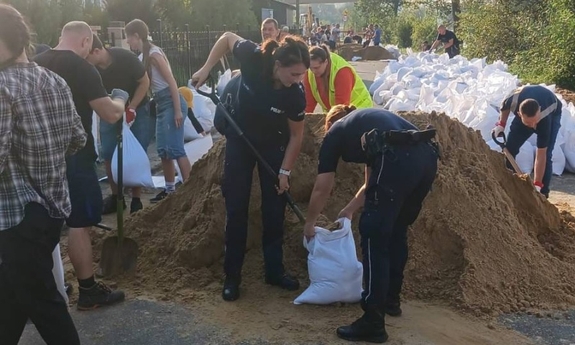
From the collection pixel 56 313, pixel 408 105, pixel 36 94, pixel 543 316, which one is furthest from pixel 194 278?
pixel 408 105

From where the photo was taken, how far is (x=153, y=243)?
16.9ft

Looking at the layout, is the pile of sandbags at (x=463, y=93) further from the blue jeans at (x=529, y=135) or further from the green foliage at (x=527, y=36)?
the green foliage at (x=527, y=36)

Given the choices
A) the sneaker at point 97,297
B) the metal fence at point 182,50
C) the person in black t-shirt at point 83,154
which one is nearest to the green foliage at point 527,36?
the metal fence at point 182,50

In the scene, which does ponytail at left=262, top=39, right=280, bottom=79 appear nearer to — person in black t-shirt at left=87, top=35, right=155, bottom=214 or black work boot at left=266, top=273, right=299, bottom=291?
black work boot at left=266, top=273, right=299, bottom=291

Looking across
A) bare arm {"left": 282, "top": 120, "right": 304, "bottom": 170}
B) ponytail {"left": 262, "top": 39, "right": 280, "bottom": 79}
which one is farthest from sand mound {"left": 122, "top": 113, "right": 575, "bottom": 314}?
ponytail {"left": 262, "top": 39, "right": 280, "bottom": 79}

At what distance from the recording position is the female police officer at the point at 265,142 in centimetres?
416

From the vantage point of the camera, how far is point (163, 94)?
21.9ft

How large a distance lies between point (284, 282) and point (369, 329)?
850 mm

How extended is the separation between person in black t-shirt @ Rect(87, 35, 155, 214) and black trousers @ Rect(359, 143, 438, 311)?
8.11 feet

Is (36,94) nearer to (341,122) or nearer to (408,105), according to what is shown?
(341,122)

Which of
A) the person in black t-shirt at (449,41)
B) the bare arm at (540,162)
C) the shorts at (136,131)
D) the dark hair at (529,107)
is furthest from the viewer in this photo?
the person in black t-shirt at (449,41)

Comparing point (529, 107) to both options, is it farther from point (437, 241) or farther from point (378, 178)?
point (378, 178)

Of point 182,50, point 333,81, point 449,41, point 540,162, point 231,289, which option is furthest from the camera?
point 449,41

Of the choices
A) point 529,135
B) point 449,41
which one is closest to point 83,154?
point 529,135
